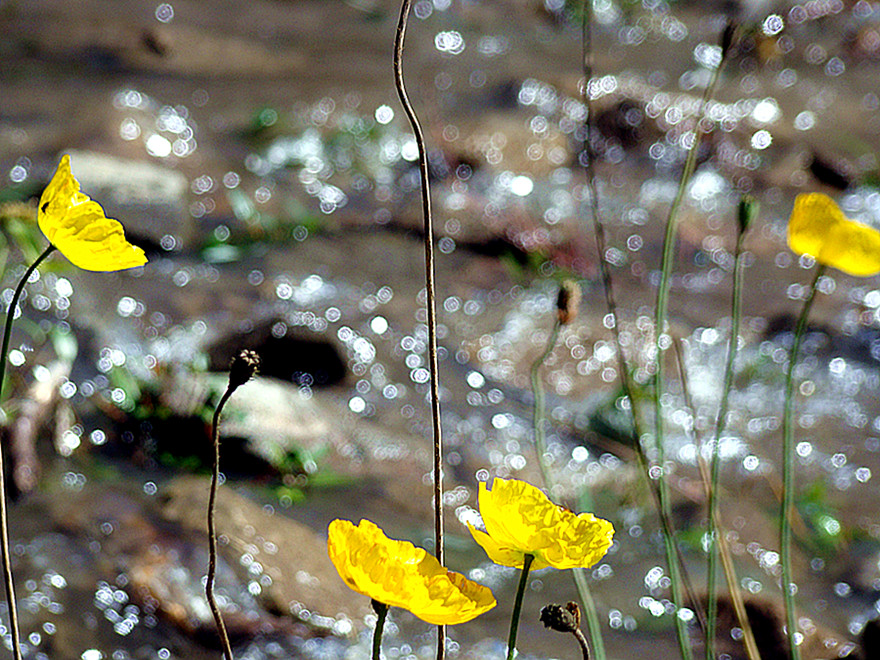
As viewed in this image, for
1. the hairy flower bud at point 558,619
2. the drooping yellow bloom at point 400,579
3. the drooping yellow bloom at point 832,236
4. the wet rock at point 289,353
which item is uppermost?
the drooping yellow bloom at point 832,236

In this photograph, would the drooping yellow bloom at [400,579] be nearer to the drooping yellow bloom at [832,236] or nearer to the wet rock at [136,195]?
the drooping yellow bloom at [832,236]

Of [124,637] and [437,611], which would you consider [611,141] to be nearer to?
[124,637]

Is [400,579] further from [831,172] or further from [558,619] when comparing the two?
[831,172]

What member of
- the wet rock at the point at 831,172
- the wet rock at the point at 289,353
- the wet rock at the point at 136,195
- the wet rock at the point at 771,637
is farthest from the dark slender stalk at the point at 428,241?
the wet rock at the point at 831,172

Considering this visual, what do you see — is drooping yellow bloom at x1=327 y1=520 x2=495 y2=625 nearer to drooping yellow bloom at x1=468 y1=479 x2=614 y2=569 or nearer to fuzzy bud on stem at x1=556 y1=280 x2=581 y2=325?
drooping yellow bloom at x1=468 y1=479 x2=614 y2=569

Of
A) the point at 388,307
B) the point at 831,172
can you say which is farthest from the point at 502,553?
the point at 831,172

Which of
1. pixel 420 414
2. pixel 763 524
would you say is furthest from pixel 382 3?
pixel 763 524
